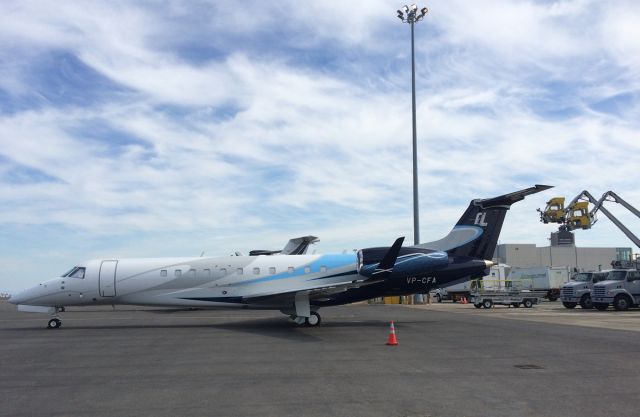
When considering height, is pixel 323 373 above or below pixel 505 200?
below

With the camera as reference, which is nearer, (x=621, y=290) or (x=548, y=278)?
(x=621, y=290)

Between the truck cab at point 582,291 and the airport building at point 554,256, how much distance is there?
58.0 m

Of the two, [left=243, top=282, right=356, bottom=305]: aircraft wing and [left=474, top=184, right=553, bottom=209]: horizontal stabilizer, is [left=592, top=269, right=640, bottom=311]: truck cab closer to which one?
[left=474, top=184, right=553, bottom=209]: horizontal stabilizer

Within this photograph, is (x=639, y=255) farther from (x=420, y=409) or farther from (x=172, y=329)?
(x=420, y=409)

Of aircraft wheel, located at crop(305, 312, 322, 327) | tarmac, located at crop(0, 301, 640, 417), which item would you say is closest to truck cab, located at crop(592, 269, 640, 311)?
tarmac, located at crop(0, 301, 640, 417)

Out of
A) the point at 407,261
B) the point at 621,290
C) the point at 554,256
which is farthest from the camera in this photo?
the point at 554,256

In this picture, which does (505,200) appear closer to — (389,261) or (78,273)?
(389,261)

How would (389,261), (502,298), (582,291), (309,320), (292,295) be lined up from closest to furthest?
1. (389,261)
2. (292,295)
3. (309,320)
4. (582,291)
5. (502,298)

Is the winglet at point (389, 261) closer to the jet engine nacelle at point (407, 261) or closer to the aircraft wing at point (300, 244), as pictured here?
the jet engine nacelle at point (407, 261)

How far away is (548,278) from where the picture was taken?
50.9 m

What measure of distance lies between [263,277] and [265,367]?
36.6 feet

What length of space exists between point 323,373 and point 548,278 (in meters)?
45.3

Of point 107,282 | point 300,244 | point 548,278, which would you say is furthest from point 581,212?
point 107,282

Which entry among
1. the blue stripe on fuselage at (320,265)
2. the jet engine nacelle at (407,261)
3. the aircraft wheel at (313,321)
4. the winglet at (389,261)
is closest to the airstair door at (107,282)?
the blue stripe on fuselage at (320,265)
